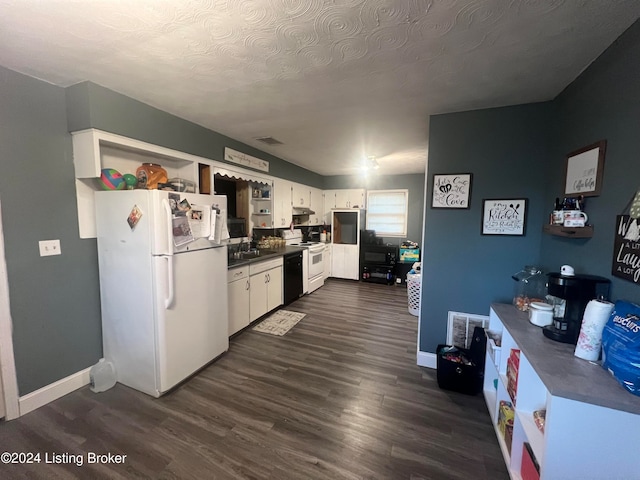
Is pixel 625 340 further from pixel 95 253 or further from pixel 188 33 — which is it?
pixel 95 253

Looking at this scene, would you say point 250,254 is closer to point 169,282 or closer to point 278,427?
point 169,282

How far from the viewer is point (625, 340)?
3.21 ft

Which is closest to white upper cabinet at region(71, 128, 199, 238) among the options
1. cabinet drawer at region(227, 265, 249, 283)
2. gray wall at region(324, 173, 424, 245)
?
cabinet drawer at region(227, 265, 249, 283)

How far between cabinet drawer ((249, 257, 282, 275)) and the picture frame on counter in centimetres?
308

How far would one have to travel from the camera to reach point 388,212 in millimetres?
5816

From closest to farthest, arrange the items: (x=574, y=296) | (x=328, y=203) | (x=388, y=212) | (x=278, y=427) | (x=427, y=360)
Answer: (x=574, y=296), (x=278, y=427), (x=427, y=360), (x=388, y=212), (x=328, y=203)

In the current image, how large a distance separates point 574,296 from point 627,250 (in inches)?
12.2

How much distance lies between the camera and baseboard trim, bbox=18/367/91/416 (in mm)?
1821

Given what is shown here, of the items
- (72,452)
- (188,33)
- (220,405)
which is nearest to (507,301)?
(220,405)

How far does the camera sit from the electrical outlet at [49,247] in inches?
73.6

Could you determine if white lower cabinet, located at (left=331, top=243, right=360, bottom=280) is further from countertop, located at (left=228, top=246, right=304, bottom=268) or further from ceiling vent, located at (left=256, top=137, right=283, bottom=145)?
ceiling vent, located at (left=256, top=137, right=283, bottom=145)

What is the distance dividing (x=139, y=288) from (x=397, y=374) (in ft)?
7.78

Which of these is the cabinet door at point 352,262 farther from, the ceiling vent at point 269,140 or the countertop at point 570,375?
the countertop at point 570,375

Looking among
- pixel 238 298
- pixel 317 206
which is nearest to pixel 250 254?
pixel 238 298
